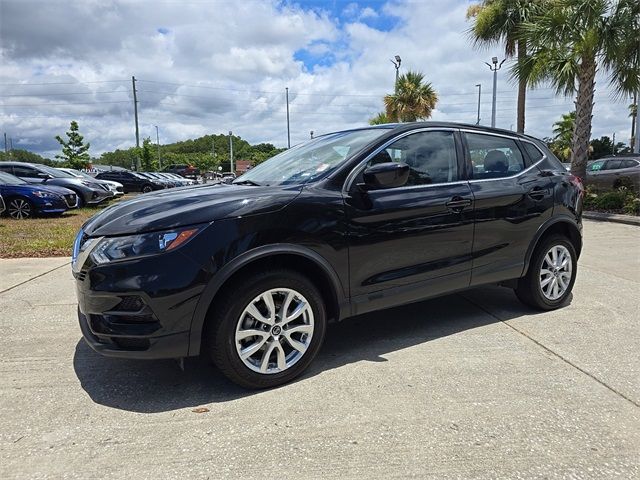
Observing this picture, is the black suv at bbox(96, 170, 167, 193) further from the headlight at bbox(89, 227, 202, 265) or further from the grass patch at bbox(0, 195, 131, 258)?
the headlight at bbox(89, 227, 202, 265)

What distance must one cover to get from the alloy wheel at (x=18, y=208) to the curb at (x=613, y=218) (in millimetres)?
13913

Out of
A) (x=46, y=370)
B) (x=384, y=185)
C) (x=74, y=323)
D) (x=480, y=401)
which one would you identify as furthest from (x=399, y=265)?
(x=74, y=323)

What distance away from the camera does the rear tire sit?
445cm

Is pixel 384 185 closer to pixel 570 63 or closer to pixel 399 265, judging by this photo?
pixel 399 265

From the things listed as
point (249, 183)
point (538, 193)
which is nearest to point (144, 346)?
point (249, 183)

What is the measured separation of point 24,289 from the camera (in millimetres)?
5551

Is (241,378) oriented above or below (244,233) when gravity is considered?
below

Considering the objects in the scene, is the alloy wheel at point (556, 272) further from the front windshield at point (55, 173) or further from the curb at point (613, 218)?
the front windshield at point (55, 173)

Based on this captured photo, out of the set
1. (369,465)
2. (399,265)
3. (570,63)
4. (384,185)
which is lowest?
(369,465)

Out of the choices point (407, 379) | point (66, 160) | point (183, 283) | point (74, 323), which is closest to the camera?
point (183, 283)

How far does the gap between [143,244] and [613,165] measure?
18.2 m

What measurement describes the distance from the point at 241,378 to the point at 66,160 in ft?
139

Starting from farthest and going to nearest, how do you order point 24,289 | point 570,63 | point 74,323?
point 570,63 < point 24,289 < point 74,323

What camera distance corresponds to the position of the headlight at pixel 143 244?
2.76 m
